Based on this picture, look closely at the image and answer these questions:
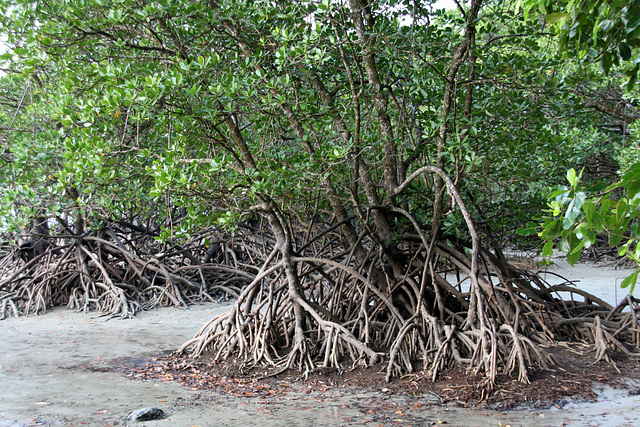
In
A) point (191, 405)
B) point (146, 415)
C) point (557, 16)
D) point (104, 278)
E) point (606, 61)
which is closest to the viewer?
point (557, 16)

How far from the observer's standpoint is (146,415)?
12.5 ft

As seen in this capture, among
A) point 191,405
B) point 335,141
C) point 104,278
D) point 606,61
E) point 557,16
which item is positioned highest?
point 335,141

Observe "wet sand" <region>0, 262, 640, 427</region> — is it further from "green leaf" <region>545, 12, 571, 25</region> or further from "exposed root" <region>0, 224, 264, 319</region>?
"exposed root" <region>0, 224, 264, 319</region>

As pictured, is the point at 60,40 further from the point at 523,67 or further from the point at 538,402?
the point at 538,402

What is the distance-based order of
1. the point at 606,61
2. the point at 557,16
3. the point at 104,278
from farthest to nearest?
1. the point at 104,278
2. the point at 606,61
3. the point at 557,16

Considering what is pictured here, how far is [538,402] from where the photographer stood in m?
4.00

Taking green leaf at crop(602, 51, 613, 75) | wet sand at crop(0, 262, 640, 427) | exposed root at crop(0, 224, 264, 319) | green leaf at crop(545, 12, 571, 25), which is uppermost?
green leaf at crop(545, 12, 571, 25)

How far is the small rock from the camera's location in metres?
3.78

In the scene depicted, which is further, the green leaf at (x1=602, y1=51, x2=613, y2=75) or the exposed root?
the exposed root

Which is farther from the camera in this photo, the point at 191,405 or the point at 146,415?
the point at 191,405

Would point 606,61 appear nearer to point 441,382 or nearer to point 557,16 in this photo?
point 557,16

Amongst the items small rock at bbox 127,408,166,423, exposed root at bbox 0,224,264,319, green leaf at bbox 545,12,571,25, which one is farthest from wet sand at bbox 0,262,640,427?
exposed root at bbox 0,224,264,319

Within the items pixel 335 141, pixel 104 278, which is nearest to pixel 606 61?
pixel 335 141

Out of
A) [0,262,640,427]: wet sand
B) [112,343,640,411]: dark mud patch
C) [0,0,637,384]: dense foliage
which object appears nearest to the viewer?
[0,262,640,427]: wet sand
